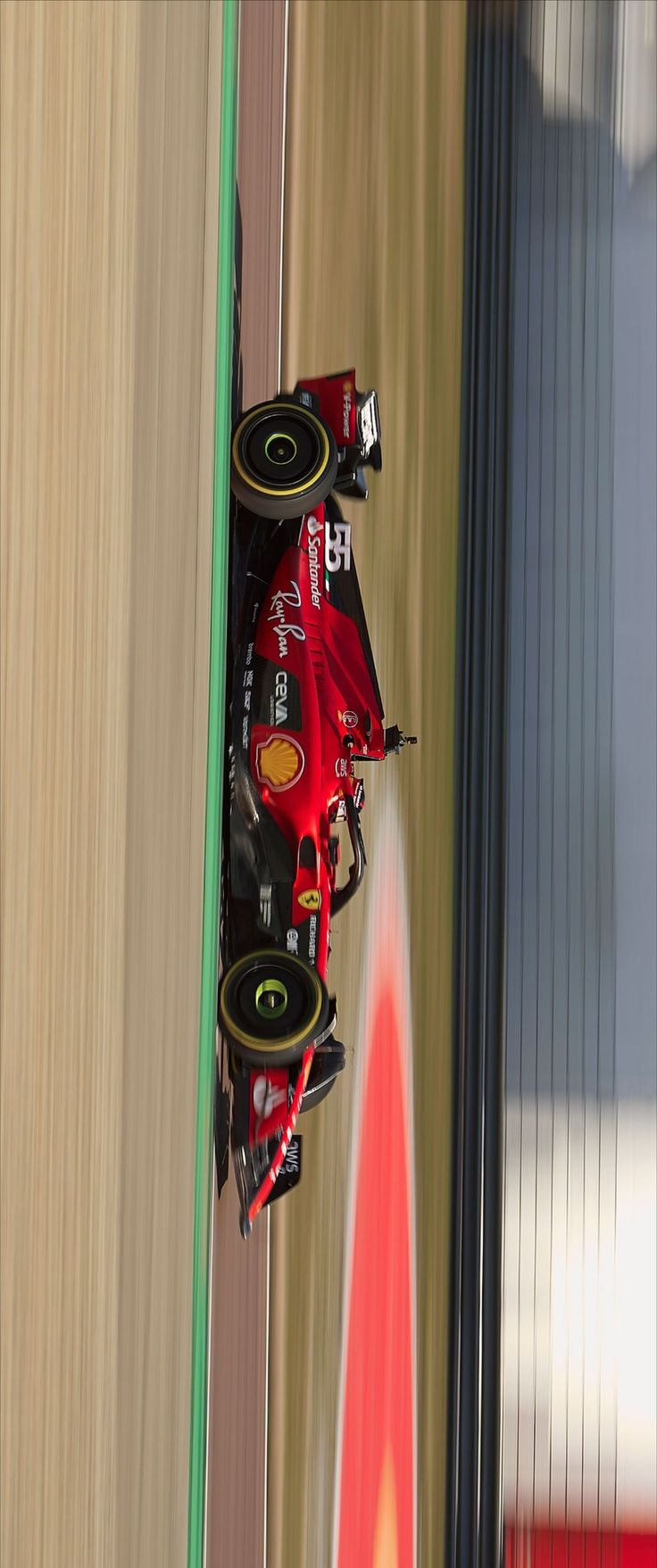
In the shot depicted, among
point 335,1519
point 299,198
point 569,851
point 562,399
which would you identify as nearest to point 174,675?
point 299,198

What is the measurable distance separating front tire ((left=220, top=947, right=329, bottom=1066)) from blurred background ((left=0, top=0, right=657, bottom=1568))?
14cm

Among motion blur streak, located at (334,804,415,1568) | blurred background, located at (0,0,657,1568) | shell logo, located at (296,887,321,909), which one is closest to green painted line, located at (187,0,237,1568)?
blurred background, located at (0,0,657,1568)

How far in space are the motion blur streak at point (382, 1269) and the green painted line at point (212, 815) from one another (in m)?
0.72

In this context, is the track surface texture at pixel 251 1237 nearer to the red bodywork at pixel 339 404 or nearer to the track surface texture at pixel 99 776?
the red bodywork at pixel 339 404

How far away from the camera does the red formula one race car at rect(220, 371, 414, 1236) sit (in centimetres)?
106

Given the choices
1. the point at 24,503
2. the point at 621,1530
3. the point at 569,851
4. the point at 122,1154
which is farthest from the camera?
the point at 569,851

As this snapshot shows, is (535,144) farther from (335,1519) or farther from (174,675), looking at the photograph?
(335,1519)

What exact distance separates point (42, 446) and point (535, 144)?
6.69 ft

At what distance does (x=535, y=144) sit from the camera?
219 centimetres

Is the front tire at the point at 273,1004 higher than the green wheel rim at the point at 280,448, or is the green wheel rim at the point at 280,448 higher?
the green wheel rim at the point at 280,448

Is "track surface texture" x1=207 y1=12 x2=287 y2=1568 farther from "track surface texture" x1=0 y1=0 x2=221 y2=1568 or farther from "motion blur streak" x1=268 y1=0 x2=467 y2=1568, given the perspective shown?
"track surface texture" x1=0 y1=0 x2=221 y2=1568

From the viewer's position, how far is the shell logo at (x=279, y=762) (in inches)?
42.6

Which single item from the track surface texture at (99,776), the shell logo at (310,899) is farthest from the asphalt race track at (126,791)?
the shell logo at (310,899)

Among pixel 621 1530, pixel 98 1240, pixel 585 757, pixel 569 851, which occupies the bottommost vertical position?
pixel 621 1530
